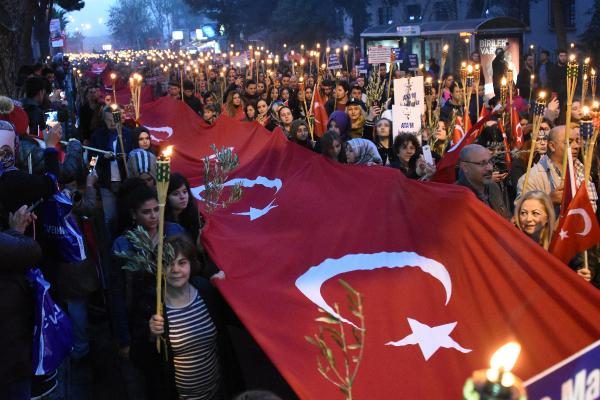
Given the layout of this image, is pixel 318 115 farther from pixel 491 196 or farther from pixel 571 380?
pixel 571 380

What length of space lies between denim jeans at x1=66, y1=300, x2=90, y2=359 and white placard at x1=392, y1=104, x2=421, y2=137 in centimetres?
398

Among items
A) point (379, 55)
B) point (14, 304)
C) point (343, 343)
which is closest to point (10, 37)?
point (379, 55)

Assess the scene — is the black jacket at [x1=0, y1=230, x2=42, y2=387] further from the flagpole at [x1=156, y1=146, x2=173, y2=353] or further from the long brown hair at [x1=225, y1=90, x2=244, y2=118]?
the long brown hair at [x1=225, y1=90, x2=244, y2=118]

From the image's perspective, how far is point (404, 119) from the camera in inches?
362

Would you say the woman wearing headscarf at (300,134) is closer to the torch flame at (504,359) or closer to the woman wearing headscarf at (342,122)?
the woman wearing headscarf at (342,122)

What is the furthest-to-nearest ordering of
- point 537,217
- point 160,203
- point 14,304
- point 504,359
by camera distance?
point 537,217
point 14,304
point 160,203
point 504,359

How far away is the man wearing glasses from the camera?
235 inches

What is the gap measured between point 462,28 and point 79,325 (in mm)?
21246

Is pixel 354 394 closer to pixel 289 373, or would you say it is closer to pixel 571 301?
pixel 289 373

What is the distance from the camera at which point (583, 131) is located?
5090 mm

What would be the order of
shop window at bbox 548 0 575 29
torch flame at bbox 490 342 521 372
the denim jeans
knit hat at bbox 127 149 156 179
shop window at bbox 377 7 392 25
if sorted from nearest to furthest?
torch flame at bbox 490 342 521 372 < the denim jeans < knit hat at bbox 127 149 156 179 < shop window at bbox 548 0 575 29 < shop window at bbox 377 7 392 25

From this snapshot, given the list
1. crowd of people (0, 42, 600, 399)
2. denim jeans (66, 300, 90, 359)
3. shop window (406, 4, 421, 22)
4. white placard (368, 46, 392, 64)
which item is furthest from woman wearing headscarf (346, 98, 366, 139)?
shop window (406, 4, 421, 22)

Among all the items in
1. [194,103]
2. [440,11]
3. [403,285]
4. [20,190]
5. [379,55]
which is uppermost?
[440,11]

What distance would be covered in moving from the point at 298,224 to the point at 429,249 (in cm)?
123
